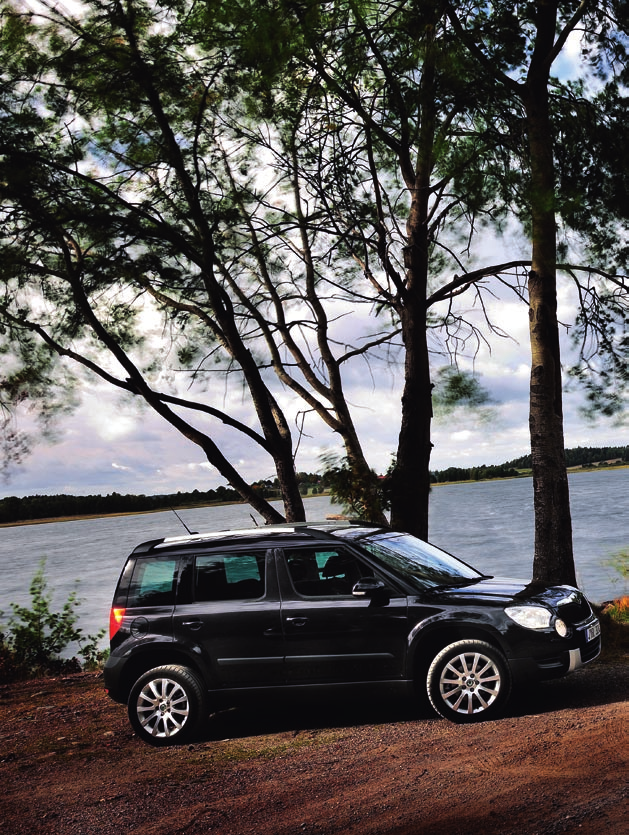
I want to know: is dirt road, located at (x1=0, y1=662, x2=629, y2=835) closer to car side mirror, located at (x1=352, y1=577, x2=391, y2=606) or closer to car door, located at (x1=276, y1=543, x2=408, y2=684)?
car door, located at (x1=276, y1=543, x2=408, y2=684)

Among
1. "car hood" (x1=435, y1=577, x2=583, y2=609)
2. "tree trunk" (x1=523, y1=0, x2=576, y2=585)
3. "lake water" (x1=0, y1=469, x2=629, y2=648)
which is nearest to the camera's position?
"car hood" (x1=435, y1=577, x2=583, y2=609)

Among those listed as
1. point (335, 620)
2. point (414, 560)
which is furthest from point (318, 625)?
point (414, 560)

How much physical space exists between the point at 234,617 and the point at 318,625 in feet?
2.51

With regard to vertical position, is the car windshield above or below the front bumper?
above

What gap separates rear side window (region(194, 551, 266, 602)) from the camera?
27.0 ft

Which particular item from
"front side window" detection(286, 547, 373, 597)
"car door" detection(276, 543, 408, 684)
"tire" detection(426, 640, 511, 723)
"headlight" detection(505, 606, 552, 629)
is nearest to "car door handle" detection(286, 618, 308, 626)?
"car door" detection(276, 543, 408, 684)

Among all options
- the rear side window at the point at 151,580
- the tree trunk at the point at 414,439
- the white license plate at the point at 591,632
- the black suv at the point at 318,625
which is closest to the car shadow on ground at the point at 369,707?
the black suv at the point at 318,625

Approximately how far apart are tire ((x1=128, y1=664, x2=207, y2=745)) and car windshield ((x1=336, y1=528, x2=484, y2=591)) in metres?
1.86

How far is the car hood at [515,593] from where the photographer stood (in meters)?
7.72

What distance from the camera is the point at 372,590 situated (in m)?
7.82

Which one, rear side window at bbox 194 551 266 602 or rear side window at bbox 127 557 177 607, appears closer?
rear side window at bbox 194 551 266 602

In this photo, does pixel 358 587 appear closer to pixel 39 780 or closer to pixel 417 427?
pixel 39 780

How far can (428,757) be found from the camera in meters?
6.50

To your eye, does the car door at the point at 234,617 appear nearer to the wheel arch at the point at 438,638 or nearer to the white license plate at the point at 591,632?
the wheel arch at the point at 438,638
